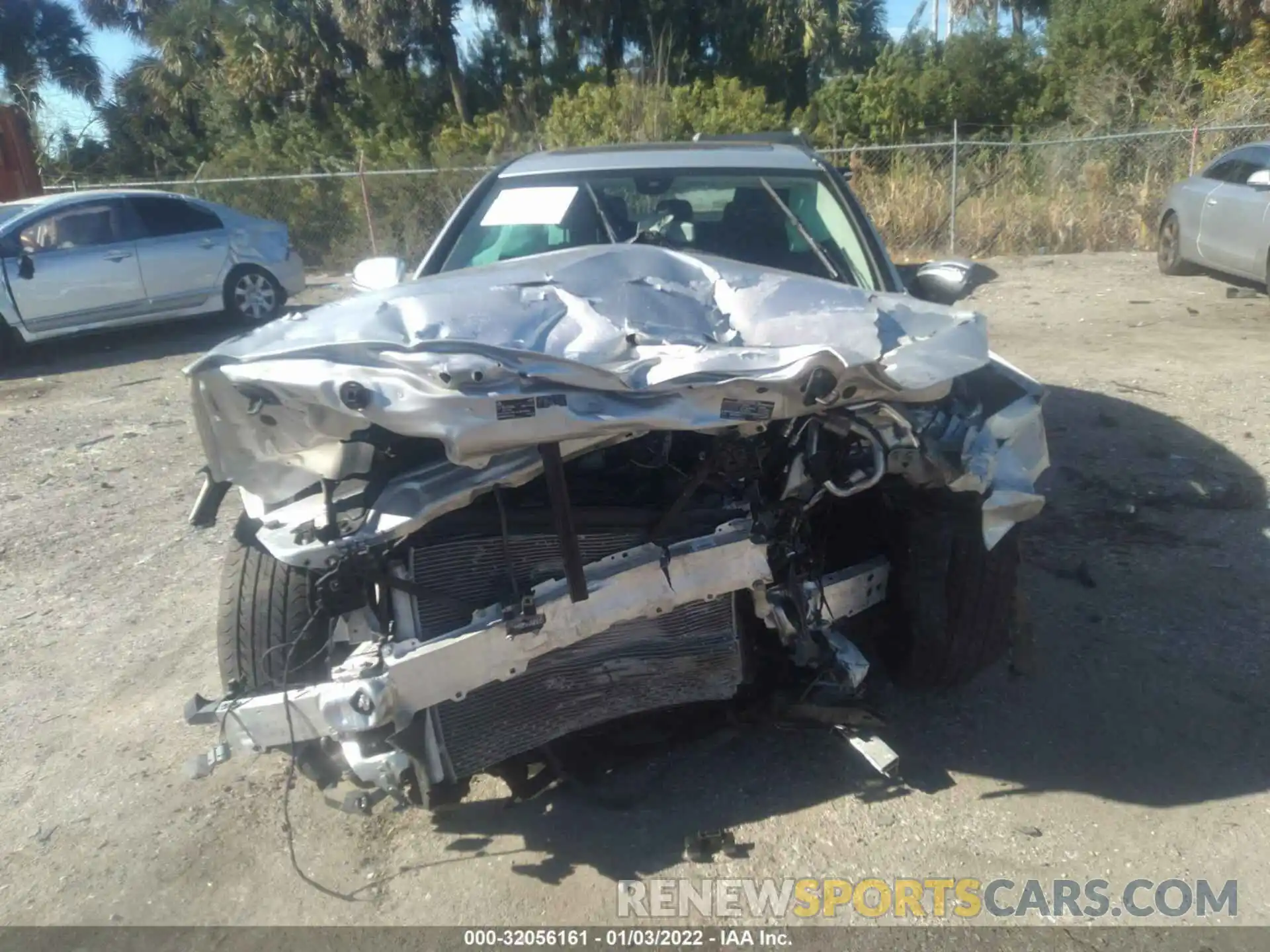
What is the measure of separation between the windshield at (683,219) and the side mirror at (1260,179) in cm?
771

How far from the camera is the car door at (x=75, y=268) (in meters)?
10.4

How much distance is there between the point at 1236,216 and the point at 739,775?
9.99 metres

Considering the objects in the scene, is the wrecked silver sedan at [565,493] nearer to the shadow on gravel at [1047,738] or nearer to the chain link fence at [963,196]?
the shadow on gravel at [1047,738]

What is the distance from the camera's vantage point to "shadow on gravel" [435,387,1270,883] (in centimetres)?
324

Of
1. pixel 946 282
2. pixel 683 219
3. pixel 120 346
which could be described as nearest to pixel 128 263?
pixel 120 346

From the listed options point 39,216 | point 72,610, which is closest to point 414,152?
point 39,216

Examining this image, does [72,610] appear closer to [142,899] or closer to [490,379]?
[142,899]

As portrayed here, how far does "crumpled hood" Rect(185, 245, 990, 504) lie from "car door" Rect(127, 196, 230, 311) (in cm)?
899

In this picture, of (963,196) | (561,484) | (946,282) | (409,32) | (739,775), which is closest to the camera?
(561,484)

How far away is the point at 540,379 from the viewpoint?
8.46 feet

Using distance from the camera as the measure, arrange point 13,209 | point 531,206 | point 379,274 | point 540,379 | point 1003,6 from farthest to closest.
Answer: point 1003,6 < point 13,209 < point 531,206 < point 379,274 < point 540,379

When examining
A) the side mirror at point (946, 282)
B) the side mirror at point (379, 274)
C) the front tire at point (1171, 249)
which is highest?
the side mirror at point (379, 274)

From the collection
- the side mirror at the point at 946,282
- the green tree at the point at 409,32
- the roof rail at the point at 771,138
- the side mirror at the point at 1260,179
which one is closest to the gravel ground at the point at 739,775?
the side mirror at the point at 946,282

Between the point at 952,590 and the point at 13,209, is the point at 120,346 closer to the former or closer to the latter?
the point at 13,209
